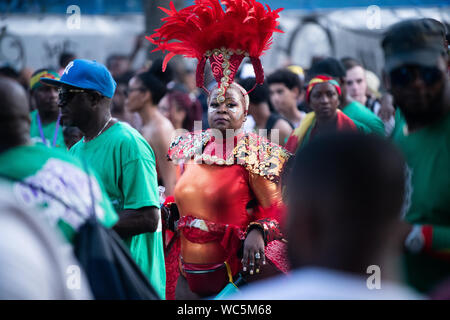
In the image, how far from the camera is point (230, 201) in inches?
156

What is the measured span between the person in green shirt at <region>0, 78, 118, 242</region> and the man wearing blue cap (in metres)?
1.11

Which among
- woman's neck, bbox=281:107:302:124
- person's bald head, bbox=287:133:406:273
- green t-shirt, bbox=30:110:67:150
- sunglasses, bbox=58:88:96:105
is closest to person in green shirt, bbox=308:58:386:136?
woman's neck, bbox=281:107:302:124

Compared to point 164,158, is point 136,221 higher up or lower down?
higher up

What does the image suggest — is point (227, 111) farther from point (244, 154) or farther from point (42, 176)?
point (42, 176)

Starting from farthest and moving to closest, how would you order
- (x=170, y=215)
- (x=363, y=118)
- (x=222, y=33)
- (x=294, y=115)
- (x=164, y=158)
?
(x=294, y=115)
(x=164, y=158)
(x=363, y=118)
(x=170, y=215)
(x=222, y=33)

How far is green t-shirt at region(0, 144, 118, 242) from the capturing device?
2117mm

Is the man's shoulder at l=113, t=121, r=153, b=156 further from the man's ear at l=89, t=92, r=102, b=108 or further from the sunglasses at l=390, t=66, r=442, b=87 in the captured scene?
the sunglasses at l=390, t=66, r=442, b=87

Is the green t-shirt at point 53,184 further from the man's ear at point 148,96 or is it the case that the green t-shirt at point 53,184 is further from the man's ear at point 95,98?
the man's ear at point 148,96

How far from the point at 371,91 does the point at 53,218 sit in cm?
695

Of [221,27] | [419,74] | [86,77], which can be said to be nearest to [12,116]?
[86,77]

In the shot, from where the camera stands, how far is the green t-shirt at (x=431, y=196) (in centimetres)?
253

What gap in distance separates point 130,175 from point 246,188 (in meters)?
Answer: 0.81

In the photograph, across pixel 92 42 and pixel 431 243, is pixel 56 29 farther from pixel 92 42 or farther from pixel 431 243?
pixel 431 243
